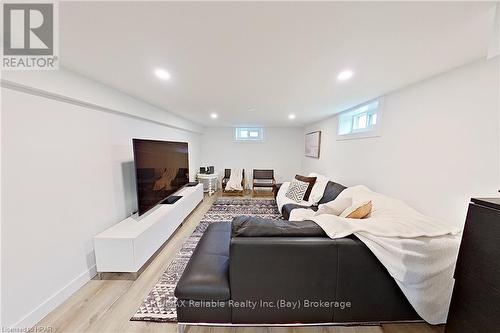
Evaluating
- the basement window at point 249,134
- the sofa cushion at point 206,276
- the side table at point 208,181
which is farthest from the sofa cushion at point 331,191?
the basement window at point 249,134

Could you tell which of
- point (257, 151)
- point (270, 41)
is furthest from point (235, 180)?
point (270, 41)

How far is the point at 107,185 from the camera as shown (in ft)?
7.40

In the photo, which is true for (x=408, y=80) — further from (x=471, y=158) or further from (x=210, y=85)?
(x=210, y=85)

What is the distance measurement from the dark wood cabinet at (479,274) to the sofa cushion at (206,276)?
1.43 meters

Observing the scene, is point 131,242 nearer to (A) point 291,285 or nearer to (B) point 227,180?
(A) point 291,285

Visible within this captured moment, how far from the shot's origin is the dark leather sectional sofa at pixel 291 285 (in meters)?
1.37

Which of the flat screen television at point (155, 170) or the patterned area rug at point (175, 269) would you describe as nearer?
the patterned area rug at point (175, 269)

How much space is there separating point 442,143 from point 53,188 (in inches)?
139

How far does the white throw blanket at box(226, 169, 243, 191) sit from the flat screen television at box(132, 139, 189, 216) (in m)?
2.07

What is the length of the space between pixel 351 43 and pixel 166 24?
116 cm

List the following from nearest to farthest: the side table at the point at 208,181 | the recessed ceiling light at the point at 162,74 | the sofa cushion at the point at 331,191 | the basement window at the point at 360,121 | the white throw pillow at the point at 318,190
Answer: the recessed ceiling light at the point at 162,74 → the basement window at the point at 360,121 → the sofa cushion at the point at 331,191 → the white throw pillow at the point at 318,190 → the side table at the point at 208,181

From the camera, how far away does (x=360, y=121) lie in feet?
10.5

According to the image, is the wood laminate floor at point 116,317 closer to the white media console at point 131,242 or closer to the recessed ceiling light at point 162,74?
the white media console at point 131,242

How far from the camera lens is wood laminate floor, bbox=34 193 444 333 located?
146cm
